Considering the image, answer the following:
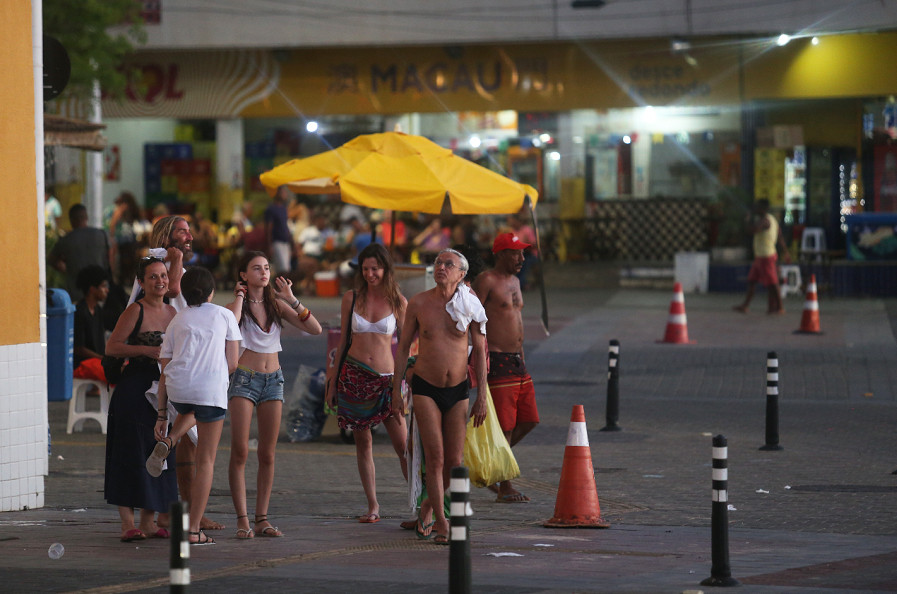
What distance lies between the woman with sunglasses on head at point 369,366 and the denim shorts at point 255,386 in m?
0.63

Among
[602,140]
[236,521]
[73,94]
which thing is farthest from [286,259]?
[236,521]

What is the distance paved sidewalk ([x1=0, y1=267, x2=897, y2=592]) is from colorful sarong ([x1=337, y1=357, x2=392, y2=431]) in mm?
665

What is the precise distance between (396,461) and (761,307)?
13.9 meters

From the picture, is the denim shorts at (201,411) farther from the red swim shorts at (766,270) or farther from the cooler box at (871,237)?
the cooler box at (871,237)

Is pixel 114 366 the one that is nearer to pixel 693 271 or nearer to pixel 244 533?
pixel 244 533

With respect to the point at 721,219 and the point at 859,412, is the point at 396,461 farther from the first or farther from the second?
the point at 721,219

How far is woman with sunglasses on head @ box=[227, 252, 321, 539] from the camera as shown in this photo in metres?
8.36

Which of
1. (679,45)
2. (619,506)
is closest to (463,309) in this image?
(619,506)

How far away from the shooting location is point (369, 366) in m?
8.99

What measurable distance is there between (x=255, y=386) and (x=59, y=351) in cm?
334

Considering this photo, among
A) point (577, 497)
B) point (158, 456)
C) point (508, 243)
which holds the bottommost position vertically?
point (577, 497)

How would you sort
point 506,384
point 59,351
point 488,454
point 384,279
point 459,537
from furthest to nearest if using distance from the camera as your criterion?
point 59,351 → point 506,384 → point 384,279 → point 488,454 → point 459,537

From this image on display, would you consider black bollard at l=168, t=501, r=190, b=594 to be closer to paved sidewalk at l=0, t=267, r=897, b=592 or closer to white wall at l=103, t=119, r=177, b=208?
paved sidewalk at l=0, t=267, r=897, b=592

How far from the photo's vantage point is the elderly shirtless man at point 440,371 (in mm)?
8203
